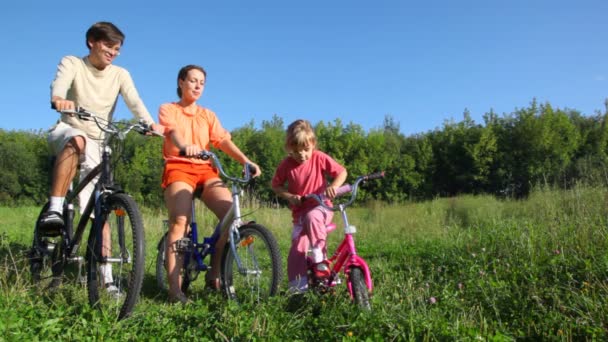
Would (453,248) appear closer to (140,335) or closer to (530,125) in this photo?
(140,335)

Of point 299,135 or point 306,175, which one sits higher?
point 299,135

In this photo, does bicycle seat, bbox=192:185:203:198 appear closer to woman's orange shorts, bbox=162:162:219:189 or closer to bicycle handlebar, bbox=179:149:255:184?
woman's orange shorts, bbox=162:162:219:189

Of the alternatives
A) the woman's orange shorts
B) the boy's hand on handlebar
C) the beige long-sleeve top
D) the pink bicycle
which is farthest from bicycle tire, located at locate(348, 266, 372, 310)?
the beige long-sleeve top

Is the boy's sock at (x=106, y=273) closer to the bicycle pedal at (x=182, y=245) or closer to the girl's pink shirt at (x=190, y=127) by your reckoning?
the bicycle pedal at (x=182, y=245)

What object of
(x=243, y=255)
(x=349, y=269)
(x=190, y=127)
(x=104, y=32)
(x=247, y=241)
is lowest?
(x=349, y=269)

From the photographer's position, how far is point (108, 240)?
3463 mm

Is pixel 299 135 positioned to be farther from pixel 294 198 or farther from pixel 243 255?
pixel 243 255

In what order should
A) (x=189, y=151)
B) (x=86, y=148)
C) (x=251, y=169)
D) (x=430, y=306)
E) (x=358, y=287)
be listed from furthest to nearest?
(x=86, y=148) < (x=251, y=169) < (x=189, y=151) < (x=430, y=306) < (x=358, y=287)

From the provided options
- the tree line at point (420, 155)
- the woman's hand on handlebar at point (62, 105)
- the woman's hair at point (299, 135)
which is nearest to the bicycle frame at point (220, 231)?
the woman's hair at point (299, 135)

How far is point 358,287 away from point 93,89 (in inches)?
106

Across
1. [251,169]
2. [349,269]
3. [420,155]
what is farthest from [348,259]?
[420,155]

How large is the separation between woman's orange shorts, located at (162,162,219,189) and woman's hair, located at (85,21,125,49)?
1.10 meters

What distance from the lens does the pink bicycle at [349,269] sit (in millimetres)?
3291

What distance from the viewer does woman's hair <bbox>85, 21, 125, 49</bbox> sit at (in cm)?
397
